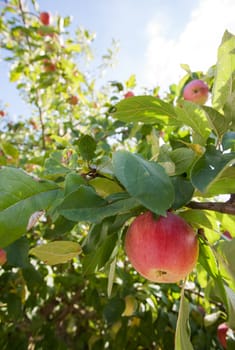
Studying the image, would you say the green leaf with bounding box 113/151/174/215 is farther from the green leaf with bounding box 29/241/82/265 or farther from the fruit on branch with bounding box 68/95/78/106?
the fruit on branch with bounding box 68/95/78/106

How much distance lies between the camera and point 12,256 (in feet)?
2.49

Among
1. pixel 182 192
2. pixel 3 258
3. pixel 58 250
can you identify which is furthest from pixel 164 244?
pixel 3 258

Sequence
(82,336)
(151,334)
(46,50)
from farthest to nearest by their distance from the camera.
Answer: (46,50), (82,336), (151,334)

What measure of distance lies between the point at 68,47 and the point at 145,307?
1954mm

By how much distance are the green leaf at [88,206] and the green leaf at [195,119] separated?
20 cm

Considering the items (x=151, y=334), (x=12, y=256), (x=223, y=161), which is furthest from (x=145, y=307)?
(x=223, y=161)

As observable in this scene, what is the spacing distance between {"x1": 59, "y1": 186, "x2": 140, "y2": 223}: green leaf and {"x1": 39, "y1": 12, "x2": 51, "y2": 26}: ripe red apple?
2.52 metres

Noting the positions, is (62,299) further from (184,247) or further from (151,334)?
(184,247)

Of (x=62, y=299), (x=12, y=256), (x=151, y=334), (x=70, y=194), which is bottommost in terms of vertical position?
(x=62, y=299)

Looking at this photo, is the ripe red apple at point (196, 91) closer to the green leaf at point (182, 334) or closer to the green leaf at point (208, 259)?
the green leaf at point (208, 259)

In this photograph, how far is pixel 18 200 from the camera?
0.58m

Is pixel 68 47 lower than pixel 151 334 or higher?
higher

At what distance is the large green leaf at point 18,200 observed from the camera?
0.55 metres

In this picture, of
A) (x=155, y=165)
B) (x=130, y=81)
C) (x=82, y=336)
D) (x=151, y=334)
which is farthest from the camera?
(x=130, y=81)
